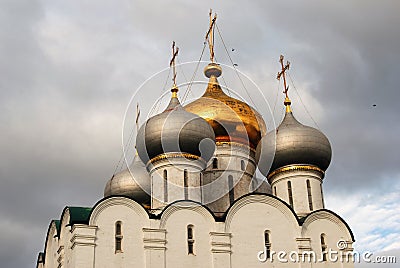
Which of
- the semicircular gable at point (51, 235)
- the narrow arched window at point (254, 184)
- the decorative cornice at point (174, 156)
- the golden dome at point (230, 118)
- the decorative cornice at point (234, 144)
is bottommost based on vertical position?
the semicircular gable at point (51, 235)

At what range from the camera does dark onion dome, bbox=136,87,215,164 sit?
16516 mm

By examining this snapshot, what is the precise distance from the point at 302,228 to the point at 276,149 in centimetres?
257

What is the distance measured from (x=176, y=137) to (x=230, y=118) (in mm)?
3484

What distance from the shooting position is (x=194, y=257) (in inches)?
575

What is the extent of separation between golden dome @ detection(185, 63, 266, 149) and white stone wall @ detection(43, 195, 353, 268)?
4094 mm

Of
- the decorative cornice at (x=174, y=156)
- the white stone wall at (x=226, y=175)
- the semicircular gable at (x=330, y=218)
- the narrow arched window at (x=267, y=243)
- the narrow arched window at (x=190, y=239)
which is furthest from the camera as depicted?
the white stone wall at (x=226, y=175)

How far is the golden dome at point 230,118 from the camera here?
19438 mm

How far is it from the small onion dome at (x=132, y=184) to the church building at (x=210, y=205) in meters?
0.03

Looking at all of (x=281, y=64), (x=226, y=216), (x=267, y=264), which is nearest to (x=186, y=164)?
(x=226, y=216)

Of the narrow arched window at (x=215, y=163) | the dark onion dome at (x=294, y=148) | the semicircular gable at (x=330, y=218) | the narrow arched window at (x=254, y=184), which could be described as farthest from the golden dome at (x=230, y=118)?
the semicircular gable at (x=330, y=218)

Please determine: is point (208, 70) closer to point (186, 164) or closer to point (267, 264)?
point (186, 164)

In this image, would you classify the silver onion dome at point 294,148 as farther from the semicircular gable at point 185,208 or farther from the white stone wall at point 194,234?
the semicircular gable at point 185,208

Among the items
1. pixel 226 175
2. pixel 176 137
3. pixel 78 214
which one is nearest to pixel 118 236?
pixel 78 214

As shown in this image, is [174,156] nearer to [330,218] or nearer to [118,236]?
[118,236]
